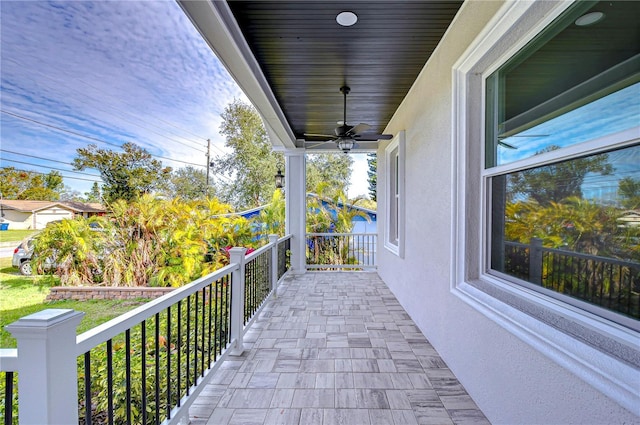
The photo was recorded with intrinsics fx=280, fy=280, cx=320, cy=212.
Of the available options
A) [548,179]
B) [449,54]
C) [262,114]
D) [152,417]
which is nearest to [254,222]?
[262,114]

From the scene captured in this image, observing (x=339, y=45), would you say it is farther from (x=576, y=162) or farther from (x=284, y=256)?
(x=284, y=256)

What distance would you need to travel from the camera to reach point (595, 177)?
1.21m

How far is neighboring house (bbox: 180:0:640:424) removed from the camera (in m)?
→ 1.13

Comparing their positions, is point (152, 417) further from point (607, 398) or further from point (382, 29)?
point (382, 29)

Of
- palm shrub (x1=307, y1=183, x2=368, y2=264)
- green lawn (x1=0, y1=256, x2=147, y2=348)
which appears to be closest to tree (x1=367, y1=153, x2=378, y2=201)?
palm shrub (x1=307, y1=183, x2=368, y2=264)

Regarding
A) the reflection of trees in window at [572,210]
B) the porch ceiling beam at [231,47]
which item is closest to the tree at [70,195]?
the porch ceiling beam at [231,47]

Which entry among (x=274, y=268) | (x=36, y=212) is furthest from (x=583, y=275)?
(x=36, y=212)

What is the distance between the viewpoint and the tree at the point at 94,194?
7068 mm

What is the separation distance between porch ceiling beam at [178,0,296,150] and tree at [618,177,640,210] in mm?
2269

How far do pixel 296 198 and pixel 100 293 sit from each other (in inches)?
150

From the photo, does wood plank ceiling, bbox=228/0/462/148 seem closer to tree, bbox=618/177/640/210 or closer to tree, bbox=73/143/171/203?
tree, bbox=618/177/640/210

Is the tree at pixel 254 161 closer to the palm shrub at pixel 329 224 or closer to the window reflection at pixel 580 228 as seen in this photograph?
the palm shrub at pixel 329 224

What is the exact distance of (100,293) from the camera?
4859 millimetres

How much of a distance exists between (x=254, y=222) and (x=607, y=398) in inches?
258
